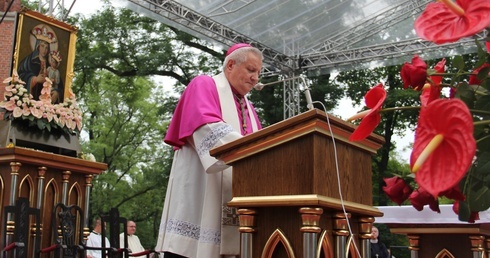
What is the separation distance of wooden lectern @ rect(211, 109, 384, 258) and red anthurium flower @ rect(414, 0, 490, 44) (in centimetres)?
147

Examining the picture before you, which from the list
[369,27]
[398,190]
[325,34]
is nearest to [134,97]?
[325,34]

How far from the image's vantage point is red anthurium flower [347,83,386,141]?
108cm

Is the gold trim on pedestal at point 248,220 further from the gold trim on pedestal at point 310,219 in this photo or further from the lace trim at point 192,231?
the lace trim at point 192,231

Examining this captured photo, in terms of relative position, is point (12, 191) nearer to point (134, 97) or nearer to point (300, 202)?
point (300, 202)

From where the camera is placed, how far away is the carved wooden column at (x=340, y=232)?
2503 millimetres

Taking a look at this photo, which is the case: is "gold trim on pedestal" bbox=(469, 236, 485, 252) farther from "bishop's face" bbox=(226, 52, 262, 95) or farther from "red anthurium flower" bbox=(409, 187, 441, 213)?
"red anthurium flower" bbox=(409, 187, 441, 213)

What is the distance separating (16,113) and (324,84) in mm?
13789

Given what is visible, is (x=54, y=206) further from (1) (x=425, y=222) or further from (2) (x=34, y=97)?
(1) (x=425, y=222)

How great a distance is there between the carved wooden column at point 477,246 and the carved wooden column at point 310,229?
5.98 feet

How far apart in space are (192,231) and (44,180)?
3.24 m

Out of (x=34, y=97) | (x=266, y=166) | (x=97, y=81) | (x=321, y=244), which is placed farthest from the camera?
(x=97, y=81)

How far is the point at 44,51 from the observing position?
7816 millimetres

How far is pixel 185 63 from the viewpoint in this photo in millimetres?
20156

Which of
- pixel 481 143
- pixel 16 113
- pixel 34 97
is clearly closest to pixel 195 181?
pixel 481 143
